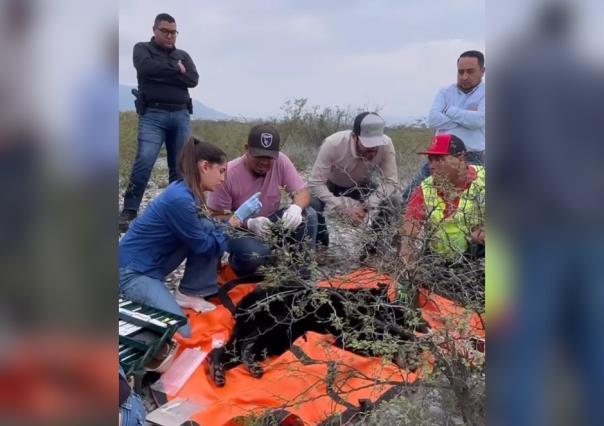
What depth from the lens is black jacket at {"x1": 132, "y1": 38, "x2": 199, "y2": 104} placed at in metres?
4.46

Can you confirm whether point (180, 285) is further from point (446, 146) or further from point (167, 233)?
point (446, 146)

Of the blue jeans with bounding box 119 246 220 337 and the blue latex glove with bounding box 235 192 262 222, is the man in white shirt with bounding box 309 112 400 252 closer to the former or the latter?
the blue latex glove with bounding box 235 192 262 222

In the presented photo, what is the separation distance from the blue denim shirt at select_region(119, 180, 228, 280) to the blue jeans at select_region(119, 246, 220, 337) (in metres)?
0.04

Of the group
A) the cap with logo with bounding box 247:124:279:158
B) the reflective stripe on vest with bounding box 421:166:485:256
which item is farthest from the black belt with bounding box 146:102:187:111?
the reflective stripe on vest with bounding box 421:166:485:256

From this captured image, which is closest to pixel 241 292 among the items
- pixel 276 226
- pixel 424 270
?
pixel 276 226

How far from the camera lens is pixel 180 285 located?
3.16m

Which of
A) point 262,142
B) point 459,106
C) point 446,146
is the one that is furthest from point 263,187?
point 459,106

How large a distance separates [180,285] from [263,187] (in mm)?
746

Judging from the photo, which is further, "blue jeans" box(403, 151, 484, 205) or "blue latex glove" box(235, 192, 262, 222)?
"blue latex glove" box(235, 192, 262, 222)
